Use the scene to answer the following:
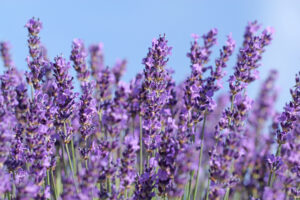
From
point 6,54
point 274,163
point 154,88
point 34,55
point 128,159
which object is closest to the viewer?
point 128,159

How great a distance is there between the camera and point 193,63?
360 cm

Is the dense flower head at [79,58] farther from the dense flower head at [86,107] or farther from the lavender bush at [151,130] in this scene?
the dense flower head at [86,107]

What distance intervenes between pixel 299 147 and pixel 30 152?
1.79m

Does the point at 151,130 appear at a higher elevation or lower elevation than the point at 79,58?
lower

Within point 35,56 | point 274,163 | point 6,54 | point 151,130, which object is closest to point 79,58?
point 35,56

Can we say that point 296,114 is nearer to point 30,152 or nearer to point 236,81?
point 236,81

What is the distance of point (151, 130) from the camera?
3.25 metres

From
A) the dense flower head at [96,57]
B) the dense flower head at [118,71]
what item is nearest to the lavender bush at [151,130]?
the dense flower head at [118,71]

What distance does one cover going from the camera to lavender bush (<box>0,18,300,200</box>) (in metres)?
2.63

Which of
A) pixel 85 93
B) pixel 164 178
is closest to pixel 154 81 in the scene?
pixel 85 93

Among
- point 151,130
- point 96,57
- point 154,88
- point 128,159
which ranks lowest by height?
point 128,159

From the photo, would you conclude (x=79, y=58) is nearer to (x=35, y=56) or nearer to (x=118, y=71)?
(x=35, y=56)

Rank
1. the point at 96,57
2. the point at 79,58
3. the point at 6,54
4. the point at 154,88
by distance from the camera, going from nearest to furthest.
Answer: the point at 154,88 < the point at 79,58 < the point at 96,57 < the point at 6,54

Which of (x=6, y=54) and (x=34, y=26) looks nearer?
(x=34, y=26)
